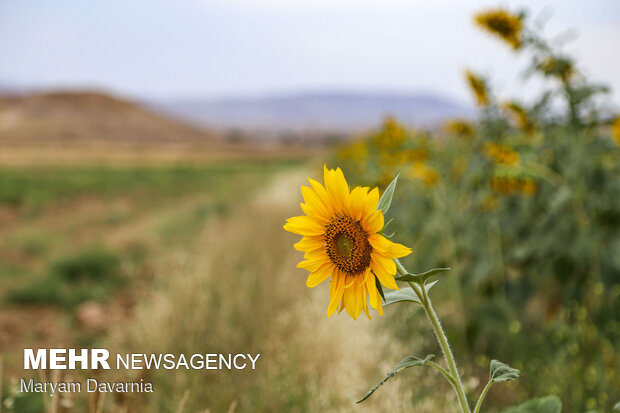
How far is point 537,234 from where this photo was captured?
2.54m

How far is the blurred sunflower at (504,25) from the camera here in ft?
7.73

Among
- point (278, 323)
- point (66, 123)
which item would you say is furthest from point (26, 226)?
point (66, 123)

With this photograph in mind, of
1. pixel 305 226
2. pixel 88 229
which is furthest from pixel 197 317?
pixel 88 229

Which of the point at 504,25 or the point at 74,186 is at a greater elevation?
the point at 504,25

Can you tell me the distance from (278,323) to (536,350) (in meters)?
1.48

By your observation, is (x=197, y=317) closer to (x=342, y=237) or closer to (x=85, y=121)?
(x=342, y=237)

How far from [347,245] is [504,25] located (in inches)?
75.2

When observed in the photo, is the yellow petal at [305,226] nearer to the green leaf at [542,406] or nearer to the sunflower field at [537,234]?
the green leaf at [542,406]

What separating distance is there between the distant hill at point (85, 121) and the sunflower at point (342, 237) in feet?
240

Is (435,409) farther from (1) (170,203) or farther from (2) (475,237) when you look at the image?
(1) (170,203)

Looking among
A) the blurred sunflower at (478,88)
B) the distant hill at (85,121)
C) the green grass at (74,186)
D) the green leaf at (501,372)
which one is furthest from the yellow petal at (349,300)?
the distant hill at (85,121)

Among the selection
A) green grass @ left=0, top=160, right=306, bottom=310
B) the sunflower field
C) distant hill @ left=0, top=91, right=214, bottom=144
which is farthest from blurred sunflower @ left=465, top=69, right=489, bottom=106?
distant hill @ left=0, top=91, right=214, bottom=144

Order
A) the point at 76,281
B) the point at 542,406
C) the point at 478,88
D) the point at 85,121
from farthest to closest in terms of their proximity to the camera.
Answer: the point at 85,121 < the point at 76,281 < the point at 478,88 < the point at 542,406

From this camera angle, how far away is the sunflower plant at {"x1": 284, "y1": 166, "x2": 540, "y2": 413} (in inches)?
35.5
